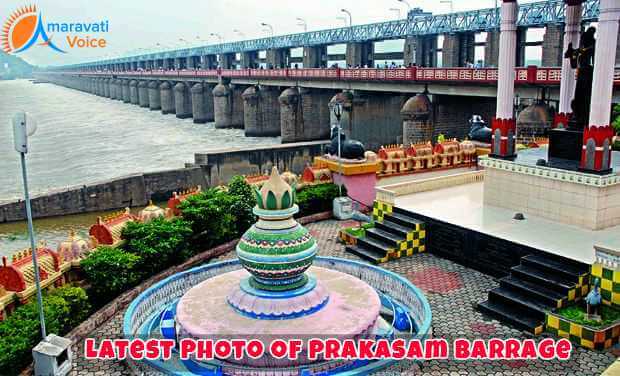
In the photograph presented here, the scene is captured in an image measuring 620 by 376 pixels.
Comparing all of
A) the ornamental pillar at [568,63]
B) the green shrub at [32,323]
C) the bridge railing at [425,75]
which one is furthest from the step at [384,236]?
the bridge railing at [425,75]

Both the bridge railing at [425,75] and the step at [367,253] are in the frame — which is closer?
the step at [367,253]

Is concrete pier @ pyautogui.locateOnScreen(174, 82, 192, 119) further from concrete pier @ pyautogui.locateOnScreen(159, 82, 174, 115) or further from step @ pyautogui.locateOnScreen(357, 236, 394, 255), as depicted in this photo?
step @ pyautogui.locateOnScreen(357, 236, 394, 255)

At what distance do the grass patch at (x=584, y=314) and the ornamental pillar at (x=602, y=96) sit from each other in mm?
4164

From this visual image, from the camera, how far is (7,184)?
125 feet

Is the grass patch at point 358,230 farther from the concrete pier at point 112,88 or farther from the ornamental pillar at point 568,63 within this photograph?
the concrete pier at point 112,88

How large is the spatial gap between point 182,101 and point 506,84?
71672 mm

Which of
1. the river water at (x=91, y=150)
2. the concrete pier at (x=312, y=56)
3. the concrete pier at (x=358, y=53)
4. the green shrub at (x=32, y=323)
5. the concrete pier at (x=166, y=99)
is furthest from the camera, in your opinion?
the concrete pier at (x=166, y=99)

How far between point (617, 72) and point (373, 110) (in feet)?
75.4

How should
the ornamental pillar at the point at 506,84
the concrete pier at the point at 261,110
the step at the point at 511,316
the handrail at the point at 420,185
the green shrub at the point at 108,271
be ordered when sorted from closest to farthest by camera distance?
the step at the point at 511,316
the green shrub at the point at 108,271
the ornamental pillar at the point at 506,84
the handrail at the point at 420,185
the concrete pier at the point at 261,110

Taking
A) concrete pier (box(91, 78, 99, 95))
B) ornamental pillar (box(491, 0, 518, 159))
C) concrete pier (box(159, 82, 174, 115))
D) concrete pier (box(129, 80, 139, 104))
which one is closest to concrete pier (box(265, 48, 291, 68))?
concrete pier (box(159, 82, 174, 115))

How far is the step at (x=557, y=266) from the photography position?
36.4ft

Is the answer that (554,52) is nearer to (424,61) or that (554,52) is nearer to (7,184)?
(424,61)

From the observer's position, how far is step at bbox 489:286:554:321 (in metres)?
10.7

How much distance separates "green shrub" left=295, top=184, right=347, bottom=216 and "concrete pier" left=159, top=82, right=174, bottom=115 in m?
73.8
